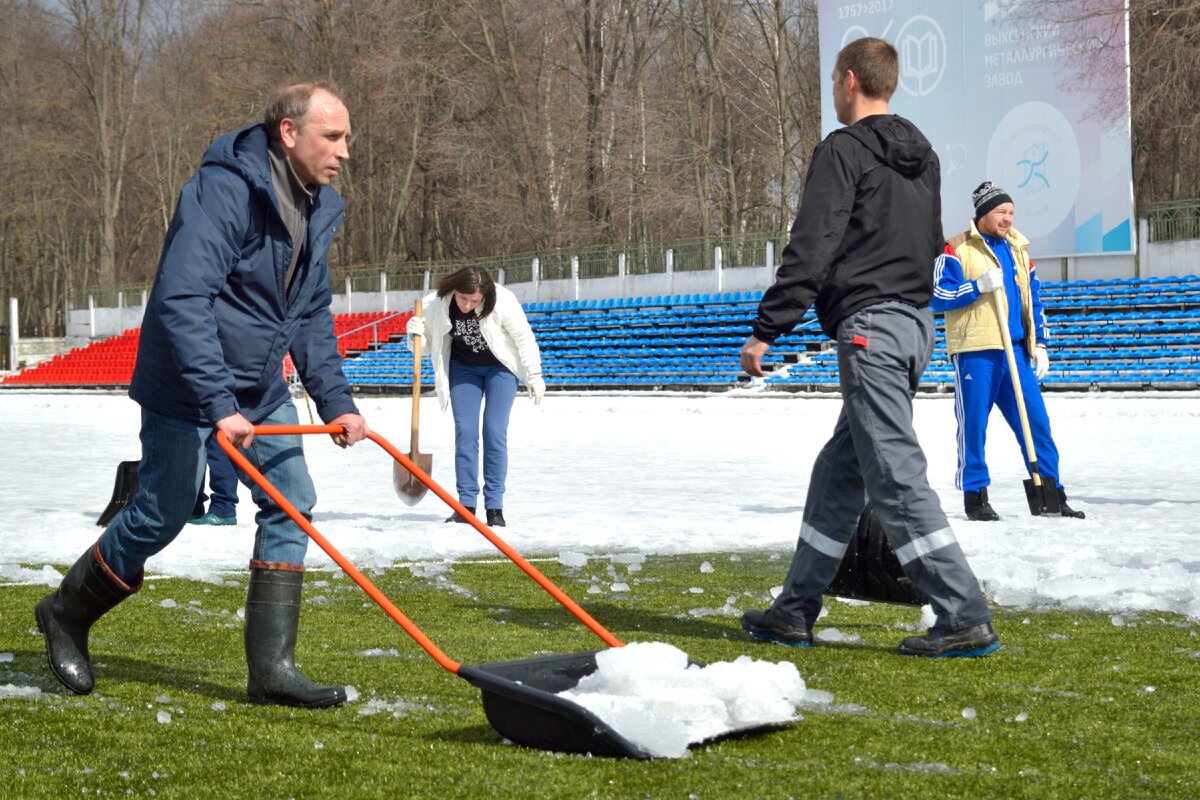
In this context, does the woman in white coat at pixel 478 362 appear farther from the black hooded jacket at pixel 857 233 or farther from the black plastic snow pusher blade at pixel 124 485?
the black hooded jacket at pixel 857 233

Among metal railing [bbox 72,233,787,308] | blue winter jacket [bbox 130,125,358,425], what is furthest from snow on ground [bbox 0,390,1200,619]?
metal railing [bbox 72,233,787,308]

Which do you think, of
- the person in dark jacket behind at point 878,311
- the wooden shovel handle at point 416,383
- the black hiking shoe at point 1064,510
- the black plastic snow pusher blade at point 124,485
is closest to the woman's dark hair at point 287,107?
the person in dark jacket behind at point 878,311

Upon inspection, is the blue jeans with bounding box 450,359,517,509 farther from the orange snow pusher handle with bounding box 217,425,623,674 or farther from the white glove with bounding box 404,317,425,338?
the orange snow pusher handle with bounding box 217,425,623,674

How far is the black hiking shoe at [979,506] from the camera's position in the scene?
27.1 feet

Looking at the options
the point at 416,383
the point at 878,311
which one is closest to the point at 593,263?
the point at 416,383

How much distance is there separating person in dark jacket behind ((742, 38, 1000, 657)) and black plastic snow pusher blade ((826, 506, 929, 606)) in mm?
213

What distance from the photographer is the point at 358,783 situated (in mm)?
3137

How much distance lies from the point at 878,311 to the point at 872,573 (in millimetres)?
934

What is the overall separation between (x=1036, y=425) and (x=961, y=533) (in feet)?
3.59

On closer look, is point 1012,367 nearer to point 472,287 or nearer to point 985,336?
point 985,336

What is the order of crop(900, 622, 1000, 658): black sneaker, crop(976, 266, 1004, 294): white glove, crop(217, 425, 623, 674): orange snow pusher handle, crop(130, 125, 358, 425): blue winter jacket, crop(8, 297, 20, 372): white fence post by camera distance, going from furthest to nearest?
crop(8, 297, 20, 372): white fence post
crop(976, 266, 1004, 294): white glove
crop(900, 622, 1000, 658): black sneaker
crop(130, 125, 358, 425): blue winter jacket
crop(217, 425, 623, 674): orange snow pusher handle

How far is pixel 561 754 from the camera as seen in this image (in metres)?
3.38

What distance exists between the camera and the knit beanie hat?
8.25 m

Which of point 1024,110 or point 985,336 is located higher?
point 1024,110
